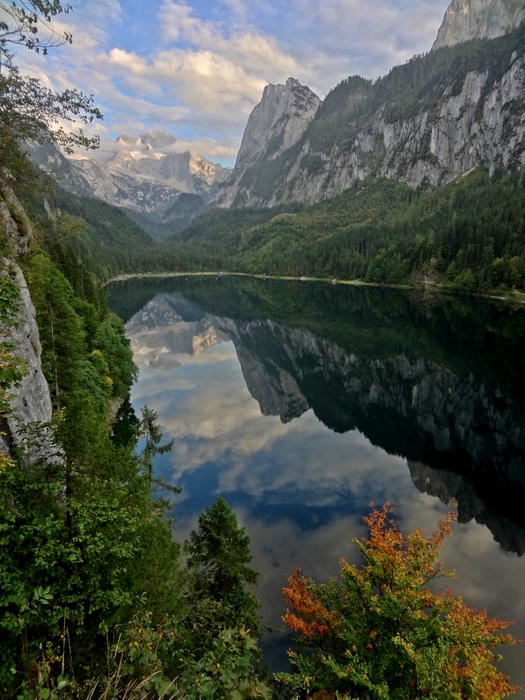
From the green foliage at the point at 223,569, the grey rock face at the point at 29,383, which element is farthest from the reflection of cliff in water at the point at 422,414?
the grey rock face at the point at 29,383

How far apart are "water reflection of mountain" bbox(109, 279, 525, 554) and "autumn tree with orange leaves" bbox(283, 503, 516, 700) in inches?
836

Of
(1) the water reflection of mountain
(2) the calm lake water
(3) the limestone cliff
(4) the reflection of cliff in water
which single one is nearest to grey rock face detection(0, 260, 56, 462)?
(3) the limestone cliff

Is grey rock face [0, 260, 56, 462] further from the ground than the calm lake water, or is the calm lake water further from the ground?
grey rock face [0, 260, 56, 462]

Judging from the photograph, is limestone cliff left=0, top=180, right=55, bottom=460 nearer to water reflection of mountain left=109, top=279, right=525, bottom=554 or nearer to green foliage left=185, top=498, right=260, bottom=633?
green foliage left=185, top=498, right=260, bottom=633

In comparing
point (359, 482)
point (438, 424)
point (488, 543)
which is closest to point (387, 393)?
point (438, 424)

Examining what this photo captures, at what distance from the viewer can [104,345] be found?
61.7m

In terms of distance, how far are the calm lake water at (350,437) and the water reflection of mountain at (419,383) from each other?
11.9 inches

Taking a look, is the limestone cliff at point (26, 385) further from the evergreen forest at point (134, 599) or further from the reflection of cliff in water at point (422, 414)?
the reflection of cliff in water at point (422, 414)

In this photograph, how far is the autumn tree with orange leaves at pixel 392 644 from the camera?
14300mm

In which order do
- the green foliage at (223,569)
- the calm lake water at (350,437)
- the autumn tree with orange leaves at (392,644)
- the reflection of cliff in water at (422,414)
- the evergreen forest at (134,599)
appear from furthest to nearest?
the reflection of cliff in water at (422,414), the calm lake water at (350,437), the green foliage at (223,569), the autumn tree with orange leaves at (392,644), the evergreen forest at (134,599)

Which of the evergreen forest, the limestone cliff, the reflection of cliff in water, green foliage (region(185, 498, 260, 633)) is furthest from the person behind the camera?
the reflection of cliff in water

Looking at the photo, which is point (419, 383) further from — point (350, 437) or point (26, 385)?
point (26, 385)

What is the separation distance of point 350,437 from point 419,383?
23976 mm

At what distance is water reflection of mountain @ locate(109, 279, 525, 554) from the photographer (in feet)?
149
